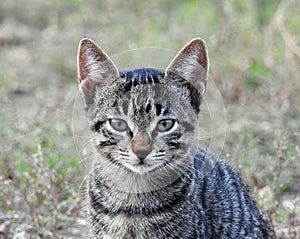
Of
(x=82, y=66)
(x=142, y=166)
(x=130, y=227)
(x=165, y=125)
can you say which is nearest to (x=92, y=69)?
(x=82, y=66)

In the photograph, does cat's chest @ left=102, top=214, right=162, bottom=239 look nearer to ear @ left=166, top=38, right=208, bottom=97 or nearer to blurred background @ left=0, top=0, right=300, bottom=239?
blurred background @ left=0, top=0, right=300, bottom=239

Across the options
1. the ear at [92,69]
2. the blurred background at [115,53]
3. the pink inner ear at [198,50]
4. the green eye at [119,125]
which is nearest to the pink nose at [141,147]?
the green eye at [119,125]

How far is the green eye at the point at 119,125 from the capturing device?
15.1 feet

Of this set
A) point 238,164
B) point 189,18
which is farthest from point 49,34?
point 238,164

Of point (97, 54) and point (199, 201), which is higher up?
point (97, 54)

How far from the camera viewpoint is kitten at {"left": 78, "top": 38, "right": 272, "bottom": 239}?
4617mm

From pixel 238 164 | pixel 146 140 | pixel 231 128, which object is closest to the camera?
pixel 146 140

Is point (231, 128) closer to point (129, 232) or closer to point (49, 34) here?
point (129, 232)

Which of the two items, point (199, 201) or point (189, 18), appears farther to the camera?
point (189, 18)

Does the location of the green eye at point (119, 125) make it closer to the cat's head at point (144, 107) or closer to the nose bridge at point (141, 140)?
the cat's head at point (144, 107)

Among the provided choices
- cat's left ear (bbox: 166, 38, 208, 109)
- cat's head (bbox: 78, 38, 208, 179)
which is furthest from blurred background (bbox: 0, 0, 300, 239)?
cat's left ear (bbox: 166, 38, 208, 109)

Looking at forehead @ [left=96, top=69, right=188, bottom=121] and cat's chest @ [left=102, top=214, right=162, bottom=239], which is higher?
forehead @ [left=96, top=69, right=188, bottom=121]

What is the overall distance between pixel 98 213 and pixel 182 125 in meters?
0.75

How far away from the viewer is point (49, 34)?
1077 cm
